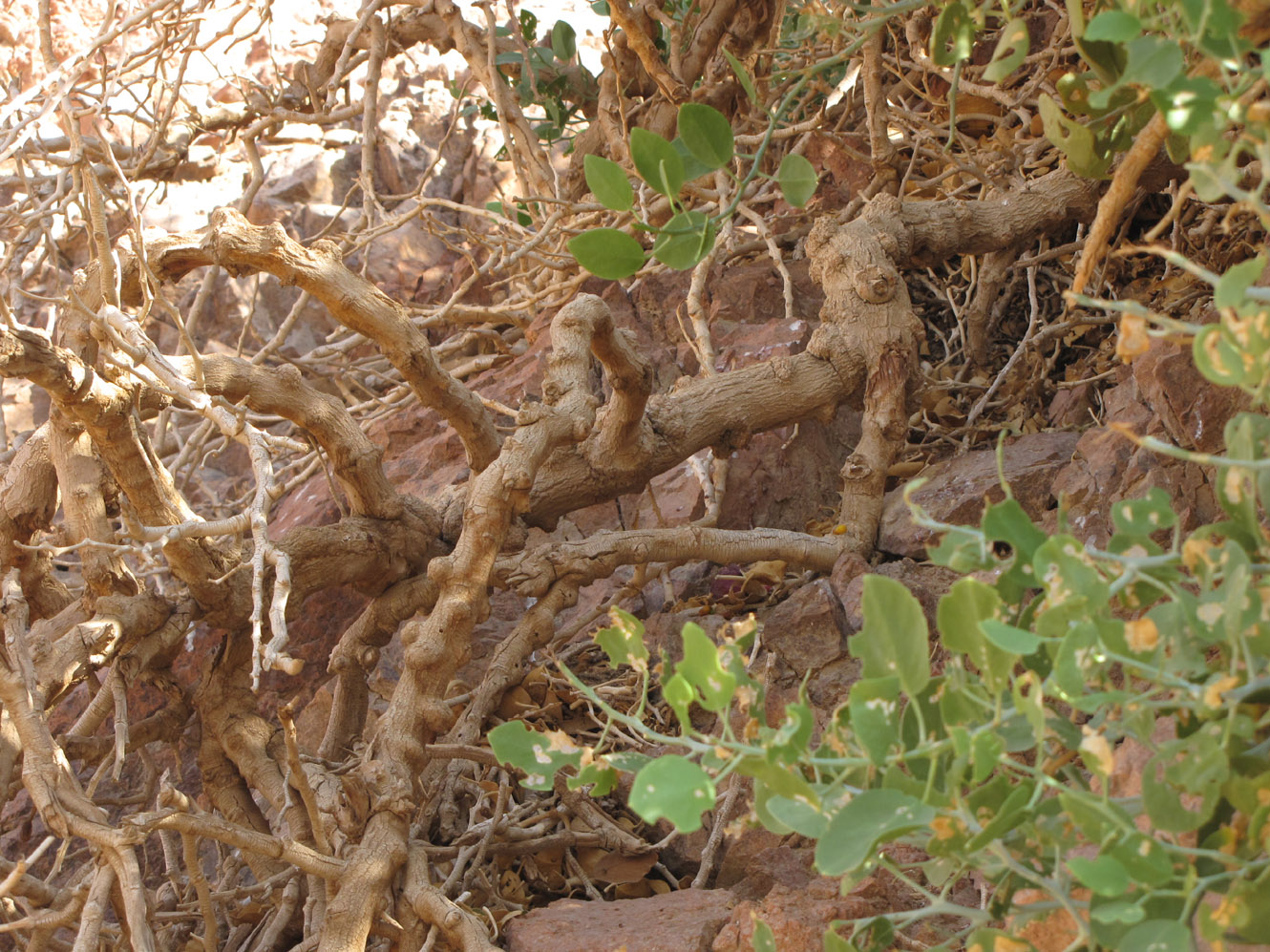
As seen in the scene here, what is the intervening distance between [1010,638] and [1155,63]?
37cm

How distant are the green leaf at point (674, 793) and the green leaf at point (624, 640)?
0.19 metres

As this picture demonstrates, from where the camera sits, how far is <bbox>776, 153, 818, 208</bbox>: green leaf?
1016 millimetres

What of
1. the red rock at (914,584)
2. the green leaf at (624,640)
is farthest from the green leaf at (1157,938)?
the red rock at (914,584)

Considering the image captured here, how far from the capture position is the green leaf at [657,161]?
2.88 feet

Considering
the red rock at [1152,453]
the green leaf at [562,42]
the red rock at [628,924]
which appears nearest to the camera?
the red rock at [628,924]

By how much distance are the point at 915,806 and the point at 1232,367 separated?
1.02 ft

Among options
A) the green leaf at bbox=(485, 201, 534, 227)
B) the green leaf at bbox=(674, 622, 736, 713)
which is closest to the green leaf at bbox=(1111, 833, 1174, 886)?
the green leaf at bbox=(674, 622, 736, 713)

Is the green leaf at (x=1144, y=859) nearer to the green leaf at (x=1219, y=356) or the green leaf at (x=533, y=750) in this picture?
the green leaf at (x=1219, y=356)

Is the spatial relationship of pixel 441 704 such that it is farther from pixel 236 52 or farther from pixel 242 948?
pixel 236 52

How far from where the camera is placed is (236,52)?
5840 mm

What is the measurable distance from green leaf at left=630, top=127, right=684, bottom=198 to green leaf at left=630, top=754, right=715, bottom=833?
0.45 m

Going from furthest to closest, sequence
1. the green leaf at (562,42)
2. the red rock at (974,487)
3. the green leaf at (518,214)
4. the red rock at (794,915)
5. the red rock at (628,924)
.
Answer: the green leaf at (518,214), the green leaf at (562,42), the red rock at (974,487), the red rock at (628,924), the red rock at (794,915)

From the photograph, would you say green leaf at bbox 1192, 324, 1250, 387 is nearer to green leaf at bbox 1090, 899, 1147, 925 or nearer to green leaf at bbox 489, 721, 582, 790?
green leaf at bbox 1090, 899, 1147, 925

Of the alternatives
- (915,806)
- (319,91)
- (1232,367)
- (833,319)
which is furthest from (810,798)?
(319,91)
